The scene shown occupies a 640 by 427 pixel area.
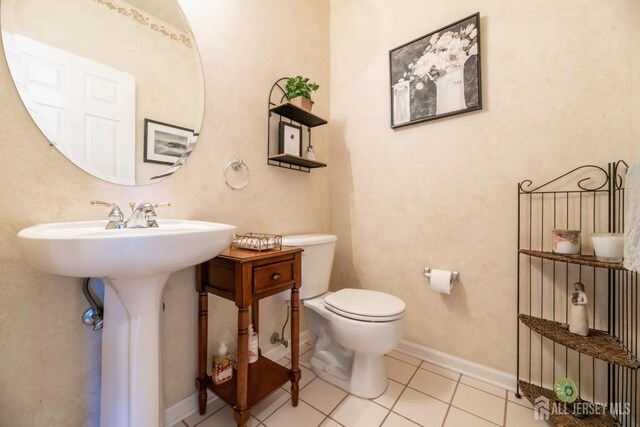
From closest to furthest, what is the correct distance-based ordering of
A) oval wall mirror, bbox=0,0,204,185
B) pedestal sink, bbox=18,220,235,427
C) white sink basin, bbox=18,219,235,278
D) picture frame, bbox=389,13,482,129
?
1. white sink basin, bbox=18,219,235,278
2. pedestal sink, bbox=18,220,235,427
3. oval wall mirror, bbox=0,0,204,185
4. picture frame, bbox=389,13,482,129

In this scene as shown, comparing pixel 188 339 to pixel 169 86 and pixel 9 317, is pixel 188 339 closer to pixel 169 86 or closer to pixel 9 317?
pixel 9 317

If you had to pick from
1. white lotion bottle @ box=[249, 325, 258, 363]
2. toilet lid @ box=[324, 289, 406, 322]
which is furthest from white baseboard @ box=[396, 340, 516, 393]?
white lotion bottle @ box=[249, 325, 258, 363]

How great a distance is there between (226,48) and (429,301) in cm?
179

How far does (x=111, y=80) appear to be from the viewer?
3.12 feet

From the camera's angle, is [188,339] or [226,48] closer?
[188,339]

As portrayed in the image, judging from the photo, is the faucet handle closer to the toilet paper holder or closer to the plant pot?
the plant pot

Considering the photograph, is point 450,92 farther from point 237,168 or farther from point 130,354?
point 130,354

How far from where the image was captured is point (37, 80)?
803mm

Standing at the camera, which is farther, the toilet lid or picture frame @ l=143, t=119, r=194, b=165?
the toilet lid

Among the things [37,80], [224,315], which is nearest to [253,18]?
[37,80]

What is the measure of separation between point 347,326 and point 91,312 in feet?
3.22

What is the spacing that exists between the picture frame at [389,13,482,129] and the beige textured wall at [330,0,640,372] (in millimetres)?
52

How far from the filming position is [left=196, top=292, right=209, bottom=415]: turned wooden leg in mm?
1109

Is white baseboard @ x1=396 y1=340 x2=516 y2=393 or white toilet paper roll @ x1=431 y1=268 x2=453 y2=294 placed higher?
white toilet paper roll @ x1=431 y1=268 x2=453 y2=294
